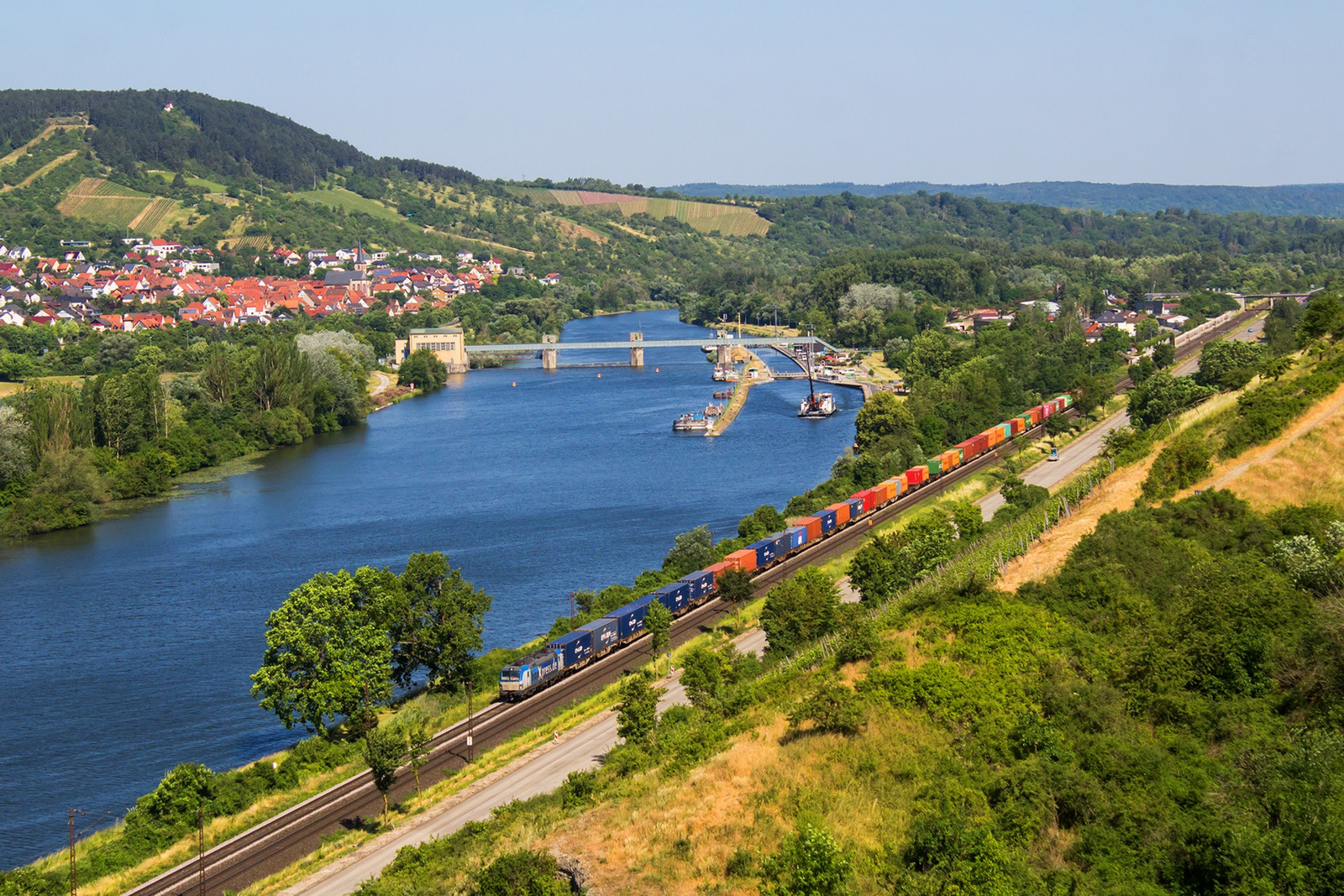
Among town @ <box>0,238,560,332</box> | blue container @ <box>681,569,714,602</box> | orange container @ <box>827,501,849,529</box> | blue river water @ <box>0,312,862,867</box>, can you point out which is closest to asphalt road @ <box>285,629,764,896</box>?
blue container @ <box>681,569,714,602</box>

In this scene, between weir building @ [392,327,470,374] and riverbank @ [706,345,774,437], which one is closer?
riverbank @ [706,345,774,437]

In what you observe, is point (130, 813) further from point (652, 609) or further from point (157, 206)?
point (157, 206)

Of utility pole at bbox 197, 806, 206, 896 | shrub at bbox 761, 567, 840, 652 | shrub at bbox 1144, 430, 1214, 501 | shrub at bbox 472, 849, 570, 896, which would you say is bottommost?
utility pole at bbox 197, 806, 206, 896

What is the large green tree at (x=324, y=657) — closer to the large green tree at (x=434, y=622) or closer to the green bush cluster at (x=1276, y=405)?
the large green tree at (x=434, y=622)

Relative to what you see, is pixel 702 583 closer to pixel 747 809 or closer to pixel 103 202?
pixel 747 809

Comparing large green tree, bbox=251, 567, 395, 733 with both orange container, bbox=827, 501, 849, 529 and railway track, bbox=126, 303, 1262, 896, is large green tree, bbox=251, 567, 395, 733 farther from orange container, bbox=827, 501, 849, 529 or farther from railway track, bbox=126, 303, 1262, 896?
orange container, bbox=827, 501, 849, 529

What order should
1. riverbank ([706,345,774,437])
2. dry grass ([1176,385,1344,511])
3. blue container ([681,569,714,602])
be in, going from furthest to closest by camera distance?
riverbank ([706,345,774,437]), blue container ([681,569,714,602]), dry grass ([1176,385,1344,511])

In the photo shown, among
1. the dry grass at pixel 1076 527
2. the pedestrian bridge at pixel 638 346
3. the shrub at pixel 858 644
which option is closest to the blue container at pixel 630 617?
the shrub at pixel 858 644
